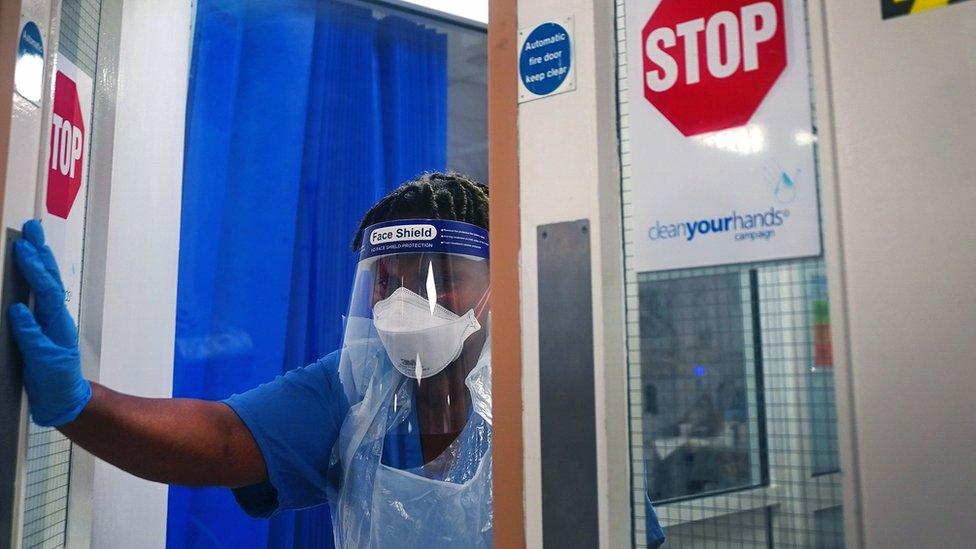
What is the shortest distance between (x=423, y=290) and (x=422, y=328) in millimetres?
92

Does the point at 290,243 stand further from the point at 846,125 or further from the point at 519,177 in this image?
the point at 846,125

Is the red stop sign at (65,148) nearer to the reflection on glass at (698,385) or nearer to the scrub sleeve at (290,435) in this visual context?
the scrub sleeve at (290,435)

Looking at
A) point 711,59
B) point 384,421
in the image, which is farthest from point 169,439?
point 711,59

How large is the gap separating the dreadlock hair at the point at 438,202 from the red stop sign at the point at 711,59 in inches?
41.3

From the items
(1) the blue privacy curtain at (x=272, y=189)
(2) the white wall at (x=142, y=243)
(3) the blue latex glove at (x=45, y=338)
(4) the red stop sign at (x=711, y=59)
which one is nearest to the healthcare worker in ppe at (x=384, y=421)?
(3) the blue latex glove at (x=45, y=338)

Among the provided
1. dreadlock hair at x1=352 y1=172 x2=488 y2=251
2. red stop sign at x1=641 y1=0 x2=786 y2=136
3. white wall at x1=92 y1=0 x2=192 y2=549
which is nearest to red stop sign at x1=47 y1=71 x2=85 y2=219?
white wall at x1=92 y1=0 x2=192 y2=549

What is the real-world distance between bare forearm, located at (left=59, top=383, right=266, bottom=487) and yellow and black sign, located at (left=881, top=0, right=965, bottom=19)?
4.28ft

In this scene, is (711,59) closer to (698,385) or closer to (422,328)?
(698,385)

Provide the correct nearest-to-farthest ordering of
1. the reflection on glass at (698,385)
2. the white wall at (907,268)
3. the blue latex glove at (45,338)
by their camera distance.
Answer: the white wall at (907,268), the reflection on glass at (698,385), the blue latex glove at (45,338)

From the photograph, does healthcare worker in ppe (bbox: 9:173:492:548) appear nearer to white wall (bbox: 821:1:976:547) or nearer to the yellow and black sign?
white wall (bbox: 821:1:976:547)

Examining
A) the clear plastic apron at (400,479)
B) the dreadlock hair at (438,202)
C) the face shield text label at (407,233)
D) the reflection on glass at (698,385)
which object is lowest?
the clear plastic apron at (400,479)

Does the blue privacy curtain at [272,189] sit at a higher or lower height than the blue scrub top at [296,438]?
higher

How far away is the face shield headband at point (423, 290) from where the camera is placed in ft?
5.43

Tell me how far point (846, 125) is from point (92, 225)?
52.2 inches
